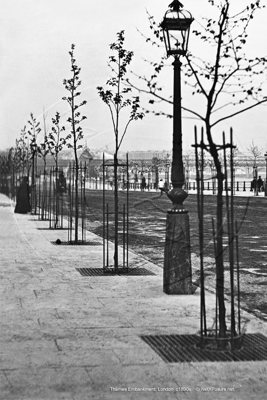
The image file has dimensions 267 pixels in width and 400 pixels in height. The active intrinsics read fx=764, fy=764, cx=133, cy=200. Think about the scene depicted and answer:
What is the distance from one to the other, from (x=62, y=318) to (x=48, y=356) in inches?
68.3

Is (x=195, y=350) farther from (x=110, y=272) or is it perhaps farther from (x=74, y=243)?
(x=74, y=243)

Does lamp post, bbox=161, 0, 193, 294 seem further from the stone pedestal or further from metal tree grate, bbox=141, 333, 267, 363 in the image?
metal tree grate, bbox=141, 333, 267, 363

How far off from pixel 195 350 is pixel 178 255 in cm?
309

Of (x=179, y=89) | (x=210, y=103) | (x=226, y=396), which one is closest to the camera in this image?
(x=226, y=396)

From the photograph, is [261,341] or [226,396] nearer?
[226,396]

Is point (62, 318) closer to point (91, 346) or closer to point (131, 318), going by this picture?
point (131, 318)

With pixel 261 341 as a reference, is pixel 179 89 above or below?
above

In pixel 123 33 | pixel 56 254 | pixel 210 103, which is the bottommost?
pixel 56 254

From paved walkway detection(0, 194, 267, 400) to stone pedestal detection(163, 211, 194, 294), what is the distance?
0.71 feet

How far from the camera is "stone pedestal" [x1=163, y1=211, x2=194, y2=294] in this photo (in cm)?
957

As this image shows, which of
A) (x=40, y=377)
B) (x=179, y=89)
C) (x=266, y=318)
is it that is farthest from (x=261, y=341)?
(x=179, y=89)

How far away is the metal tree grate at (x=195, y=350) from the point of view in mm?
6272

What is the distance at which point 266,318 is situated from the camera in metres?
8.32

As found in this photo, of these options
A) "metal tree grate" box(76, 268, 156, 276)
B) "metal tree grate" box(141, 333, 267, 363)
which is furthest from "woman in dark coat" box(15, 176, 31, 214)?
"metal tree grate" box(141, 333, 267, 363)
